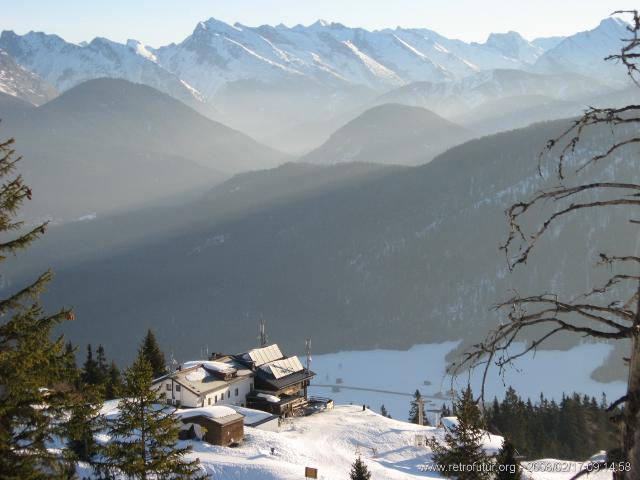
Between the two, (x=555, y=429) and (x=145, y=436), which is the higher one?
(x=145, y=436)

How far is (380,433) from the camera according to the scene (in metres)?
55.2

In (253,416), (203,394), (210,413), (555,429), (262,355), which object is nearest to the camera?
(210,413)

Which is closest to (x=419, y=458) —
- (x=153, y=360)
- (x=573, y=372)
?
(x=153, y=360)

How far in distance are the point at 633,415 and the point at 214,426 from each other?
4425 cm

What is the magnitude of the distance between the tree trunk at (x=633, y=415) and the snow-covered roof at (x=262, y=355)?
212 ft

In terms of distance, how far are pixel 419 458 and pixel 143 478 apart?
1328 inches

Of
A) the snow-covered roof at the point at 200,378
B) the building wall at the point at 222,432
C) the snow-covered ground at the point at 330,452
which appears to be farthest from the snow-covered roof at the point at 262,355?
the building wall at the point at 222,432

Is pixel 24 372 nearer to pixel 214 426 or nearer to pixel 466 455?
pixel 466 455

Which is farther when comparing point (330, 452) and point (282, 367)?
point (282, 367)

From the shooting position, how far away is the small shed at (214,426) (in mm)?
46469

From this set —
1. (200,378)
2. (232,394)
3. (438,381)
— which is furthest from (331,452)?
(438,381)

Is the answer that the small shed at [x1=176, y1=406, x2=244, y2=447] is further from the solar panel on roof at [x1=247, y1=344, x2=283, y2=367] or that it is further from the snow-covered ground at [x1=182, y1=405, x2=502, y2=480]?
the solar panel on roof at [x1=247, y1=344, x2=283, y2=367]

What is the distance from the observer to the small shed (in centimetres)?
4647

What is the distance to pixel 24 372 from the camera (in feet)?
39.9
